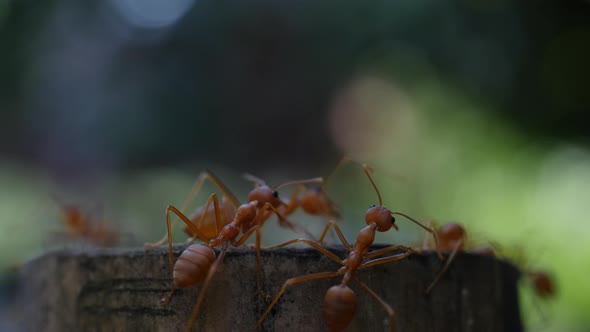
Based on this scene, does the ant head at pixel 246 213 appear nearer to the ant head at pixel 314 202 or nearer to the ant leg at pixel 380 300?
the ant leg at pixel 380 300

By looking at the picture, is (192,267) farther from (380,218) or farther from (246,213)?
(380,218)

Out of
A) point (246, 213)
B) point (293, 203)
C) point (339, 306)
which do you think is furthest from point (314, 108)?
point (339, 306)

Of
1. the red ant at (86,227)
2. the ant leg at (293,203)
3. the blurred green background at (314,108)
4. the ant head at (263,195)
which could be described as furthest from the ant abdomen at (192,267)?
the blurred green background at (314,108)

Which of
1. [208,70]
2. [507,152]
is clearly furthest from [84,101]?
[507,152]

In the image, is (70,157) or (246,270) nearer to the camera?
(246,270)

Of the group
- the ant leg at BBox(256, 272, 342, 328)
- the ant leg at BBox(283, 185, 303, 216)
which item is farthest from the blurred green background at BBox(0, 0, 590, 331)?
the ant leg at BBox(256, 272, 342, 328)

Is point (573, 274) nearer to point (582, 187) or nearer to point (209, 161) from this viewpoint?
point (582, 187)
